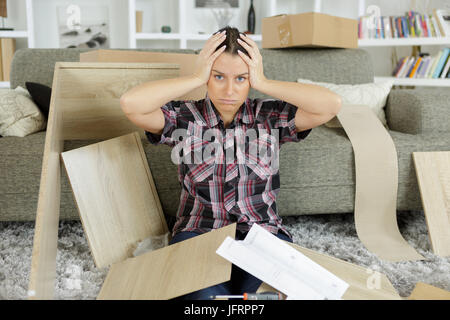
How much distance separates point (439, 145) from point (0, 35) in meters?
3.07

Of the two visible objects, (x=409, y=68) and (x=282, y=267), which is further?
(x=409, y=68)

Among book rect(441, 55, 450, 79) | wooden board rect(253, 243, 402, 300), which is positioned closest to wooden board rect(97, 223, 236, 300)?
wooden board rect(253, 243, 402, 300)

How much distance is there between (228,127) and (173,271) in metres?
0.41

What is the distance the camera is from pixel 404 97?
6.16 feet

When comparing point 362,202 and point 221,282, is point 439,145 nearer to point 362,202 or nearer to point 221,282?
point 362,202

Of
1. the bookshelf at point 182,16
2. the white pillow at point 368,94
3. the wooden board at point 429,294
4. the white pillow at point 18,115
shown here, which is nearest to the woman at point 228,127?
the wooden board at point 429,294

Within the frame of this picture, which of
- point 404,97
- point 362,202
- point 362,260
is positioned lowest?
point 362,260

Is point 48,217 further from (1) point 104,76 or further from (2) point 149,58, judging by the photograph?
(2) point 149,58

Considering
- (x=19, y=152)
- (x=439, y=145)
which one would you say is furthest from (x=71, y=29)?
(x=439, y=145)

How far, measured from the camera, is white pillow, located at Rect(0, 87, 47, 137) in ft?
5.34

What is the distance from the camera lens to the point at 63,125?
1.44 metres

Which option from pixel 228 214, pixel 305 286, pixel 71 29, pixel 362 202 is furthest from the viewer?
Result: pixel 71 29

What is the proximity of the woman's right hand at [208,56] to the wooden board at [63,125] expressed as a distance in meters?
0.40

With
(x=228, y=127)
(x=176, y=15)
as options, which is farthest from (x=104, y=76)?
(x=176, y=15)
